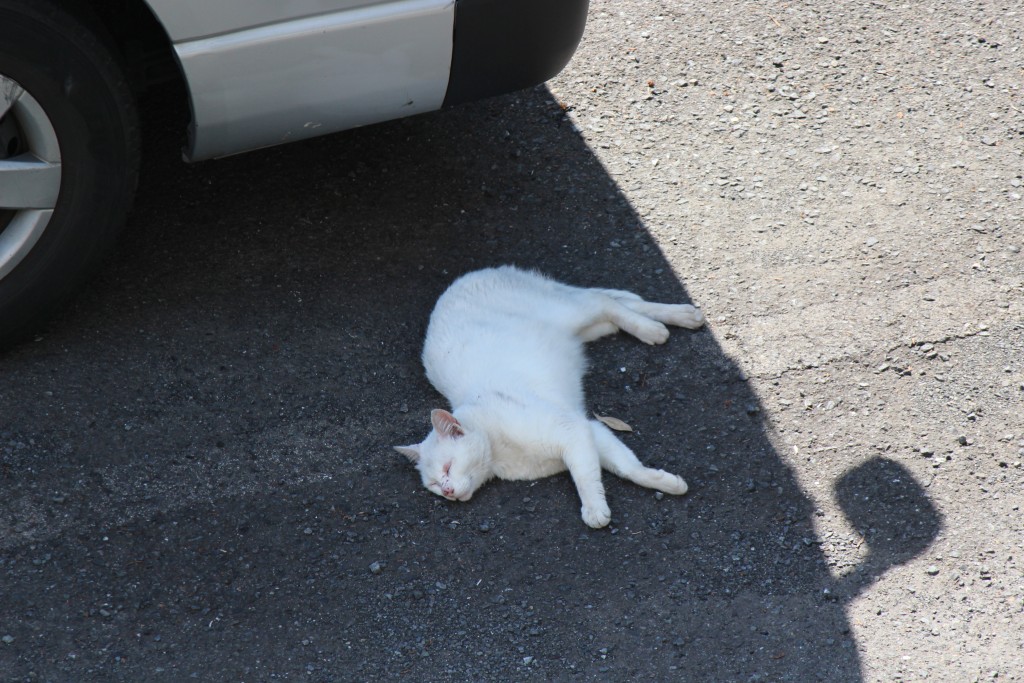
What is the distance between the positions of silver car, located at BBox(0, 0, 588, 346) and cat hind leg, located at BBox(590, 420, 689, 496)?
4.45 feet

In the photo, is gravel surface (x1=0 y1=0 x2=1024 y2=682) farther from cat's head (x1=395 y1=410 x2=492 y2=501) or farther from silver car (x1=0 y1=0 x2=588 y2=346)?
silver car (x1=0 y1=0 x2=588 y2=346)

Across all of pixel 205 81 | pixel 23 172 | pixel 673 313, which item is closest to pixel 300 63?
pixel 205 81

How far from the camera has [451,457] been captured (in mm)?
3486

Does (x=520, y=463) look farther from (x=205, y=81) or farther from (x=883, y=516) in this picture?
(x=205, y=81)

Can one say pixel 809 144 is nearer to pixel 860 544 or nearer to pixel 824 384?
pixel 824 384

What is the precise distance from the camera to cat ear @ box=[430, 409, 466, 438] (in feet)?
11.6

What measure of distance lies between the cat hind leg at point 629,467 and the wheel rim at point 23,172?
80.6 inches

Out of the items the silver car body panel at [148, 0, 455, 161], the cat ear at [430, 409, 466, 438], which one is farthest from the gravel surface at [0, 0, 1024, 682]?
the silver car body panel at [148, 0, 455, 161]

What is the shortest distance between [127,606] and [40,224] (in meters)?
1.38

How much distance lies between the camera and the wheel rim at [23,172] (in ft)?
11.3

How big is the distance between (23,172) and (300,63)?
39.1 inches

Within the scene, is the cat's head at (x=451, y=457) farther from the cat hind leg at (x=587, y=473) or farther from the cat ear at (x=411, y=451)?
the cat hind leg at (x=587, y=473)

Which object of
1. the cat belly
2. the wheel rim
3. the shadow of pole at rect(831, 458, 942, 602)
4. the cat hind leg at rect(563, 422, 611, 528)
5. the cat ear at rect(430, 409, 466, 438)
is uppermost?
the wheel rim

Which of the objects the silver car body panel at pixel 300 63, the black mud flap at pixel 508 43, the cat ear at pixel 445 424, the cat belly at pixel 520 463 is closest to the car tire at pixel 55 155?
the silver car body panel at pixel 300 63
